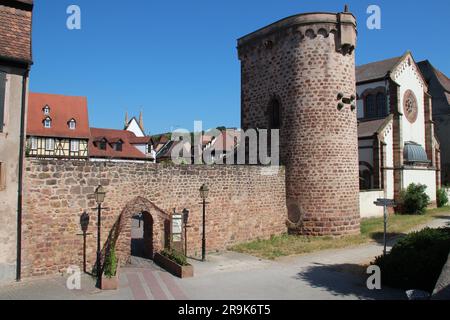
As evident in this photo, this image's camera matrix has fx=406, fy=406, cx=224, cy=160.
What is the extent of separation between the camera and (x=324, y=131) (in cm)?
1877

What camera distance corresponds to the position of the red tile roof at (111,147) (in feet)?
154

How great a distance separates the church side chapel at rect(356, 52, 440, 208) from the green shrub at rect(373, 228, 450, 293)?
15936 mm

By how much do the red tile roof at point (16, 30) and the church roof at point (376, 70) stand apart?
→ 26.4 meters

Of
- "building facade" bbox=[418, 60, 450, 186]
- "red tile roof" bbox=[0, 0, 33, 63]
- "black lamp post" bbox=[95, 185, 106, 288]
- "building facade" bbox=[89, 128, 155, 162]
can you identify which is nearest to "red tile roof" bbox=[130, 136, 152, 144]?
"building facade" bbox=[89, 128, 155, 162]

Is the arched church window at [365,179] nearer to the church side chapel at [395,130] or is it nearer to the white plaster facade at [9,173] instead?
the church side chapel at [395,130]

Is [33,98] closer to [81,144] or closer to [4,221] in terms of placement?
[81,144]

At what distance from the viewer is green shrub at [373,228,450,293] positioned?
1057 centimetres

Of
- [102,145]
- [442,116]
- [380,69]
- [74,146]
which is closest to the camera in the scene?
[380,69]

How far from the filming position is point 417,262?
10852 mm

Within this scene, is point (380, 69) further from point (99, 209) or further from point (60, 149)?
point (60, 149)

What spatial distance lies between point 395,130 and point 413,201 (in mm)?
5292

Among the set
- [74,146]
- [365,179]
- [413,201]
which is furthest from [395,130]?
[74,146]

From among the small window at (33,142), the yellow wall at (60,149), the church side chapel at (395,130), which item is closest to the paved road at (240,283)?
the church side chapel at (395,130)

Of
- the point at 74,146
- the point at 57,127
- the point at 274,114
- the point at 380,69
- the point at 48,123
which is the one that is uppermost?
the point at 380,69
